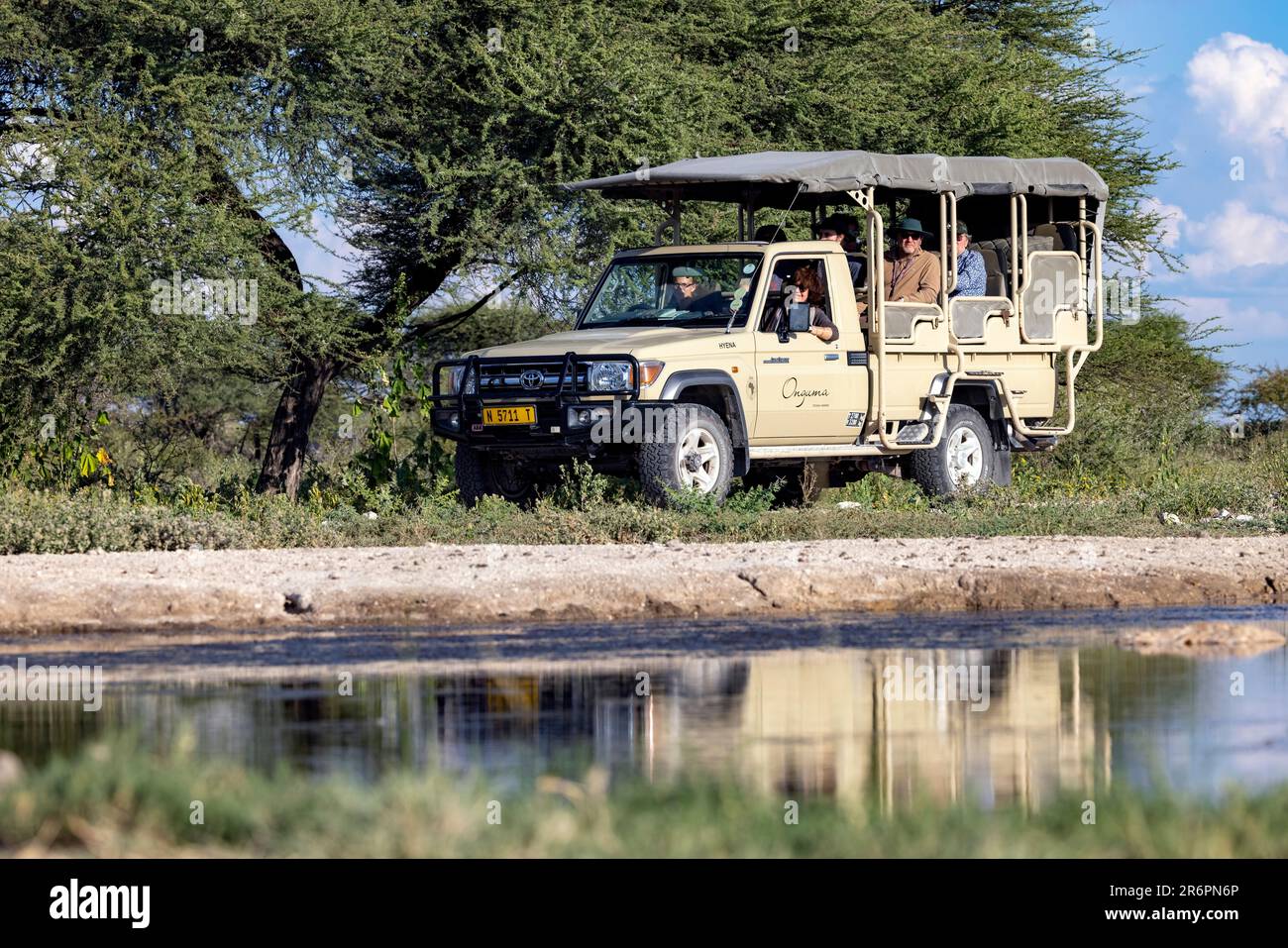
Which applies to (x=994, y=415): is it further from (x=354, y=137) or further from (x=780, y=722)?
(x=780, y=722)

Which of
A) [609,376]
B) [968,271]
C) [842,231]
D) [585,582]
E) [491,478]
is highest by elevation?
[842,231]

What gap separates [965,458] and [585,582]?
8210mm

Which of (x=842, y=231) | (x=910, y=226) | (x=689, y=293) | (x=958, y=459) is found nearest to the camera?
(x=689, y=293)

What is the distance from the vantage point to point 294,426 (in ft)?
78.2

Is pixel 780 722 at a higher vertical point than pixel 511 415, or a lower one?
lower

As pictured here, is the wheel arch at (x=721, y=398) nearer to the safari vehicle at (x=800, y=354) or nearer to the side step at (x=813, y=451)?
the safari vehicle at (x=800, y=354)

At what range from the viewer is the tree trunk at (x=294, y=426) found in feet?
76.8

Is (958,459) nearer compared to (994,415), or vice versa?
(958,459)

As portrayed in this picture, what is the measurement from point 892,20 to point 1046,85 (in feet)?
14.9

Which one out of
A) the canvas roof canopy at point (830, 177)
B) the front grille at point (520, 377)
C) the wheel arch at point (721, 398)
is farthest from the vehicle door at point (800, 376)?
the front grille at point (520, 377)

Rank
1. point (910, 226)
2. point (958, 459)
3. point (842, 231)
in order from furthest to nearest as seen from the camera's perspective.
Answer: point (958, 459) < point (842, 231) < point (910, 226)

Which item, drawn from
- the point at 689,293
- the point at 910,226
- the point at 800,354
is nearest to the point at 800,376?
the point at 800,354
